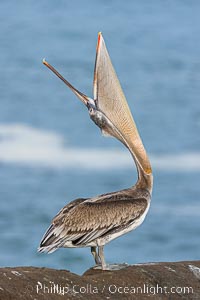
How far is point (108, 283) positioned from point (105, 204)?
730mm

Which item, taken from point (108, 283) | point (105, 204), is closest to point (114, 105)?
point (105, 204)

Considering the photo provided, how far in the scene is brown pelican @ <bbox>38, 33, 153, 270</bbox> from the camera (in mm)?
6504

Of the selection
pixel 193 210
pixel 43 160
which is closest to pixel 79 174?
pixel 43 160

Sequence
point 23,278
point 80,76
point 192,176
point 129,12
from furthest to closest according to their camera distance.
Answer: point 129,12, point 80,76, point 192,176, point 23,278

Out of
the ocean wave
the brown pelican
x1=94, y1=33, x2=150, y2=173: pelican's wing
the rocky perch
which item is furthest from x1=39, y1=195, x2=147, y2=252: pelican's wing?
the ocean wave

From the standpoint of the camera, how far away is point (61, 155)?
20.4 m

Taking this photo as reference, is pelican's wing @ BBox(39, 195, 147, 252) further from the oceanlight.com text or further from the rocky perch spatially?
the oceanlight.com text

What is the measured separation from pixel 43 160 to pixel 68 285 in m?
14.7

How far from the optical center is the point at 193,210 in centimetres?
1773

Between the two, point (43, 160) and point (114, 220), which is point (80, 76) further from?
point (114, 220)

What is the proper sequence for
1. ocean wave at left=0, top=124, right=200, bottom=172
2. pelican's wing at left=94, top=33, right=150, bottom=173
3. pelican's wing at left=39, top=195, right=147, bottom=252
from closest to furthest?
pelican's wing at left=39, top=195, right=147, bottom=252 < pelican's wing at left=94, top=33, right=150, bottom=173 < ocean wave at left=0, top=124, right=200, bottom=172

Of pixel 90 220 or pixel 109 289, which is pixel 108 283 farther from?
pixel 90 220

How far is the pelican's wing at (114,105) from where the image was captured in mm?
6984

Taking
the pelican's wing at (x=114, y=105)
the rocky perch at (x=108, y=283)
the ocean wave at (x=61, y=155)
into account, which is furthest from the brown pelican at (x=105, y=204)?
the ocean wave at (x=61, y=155)
